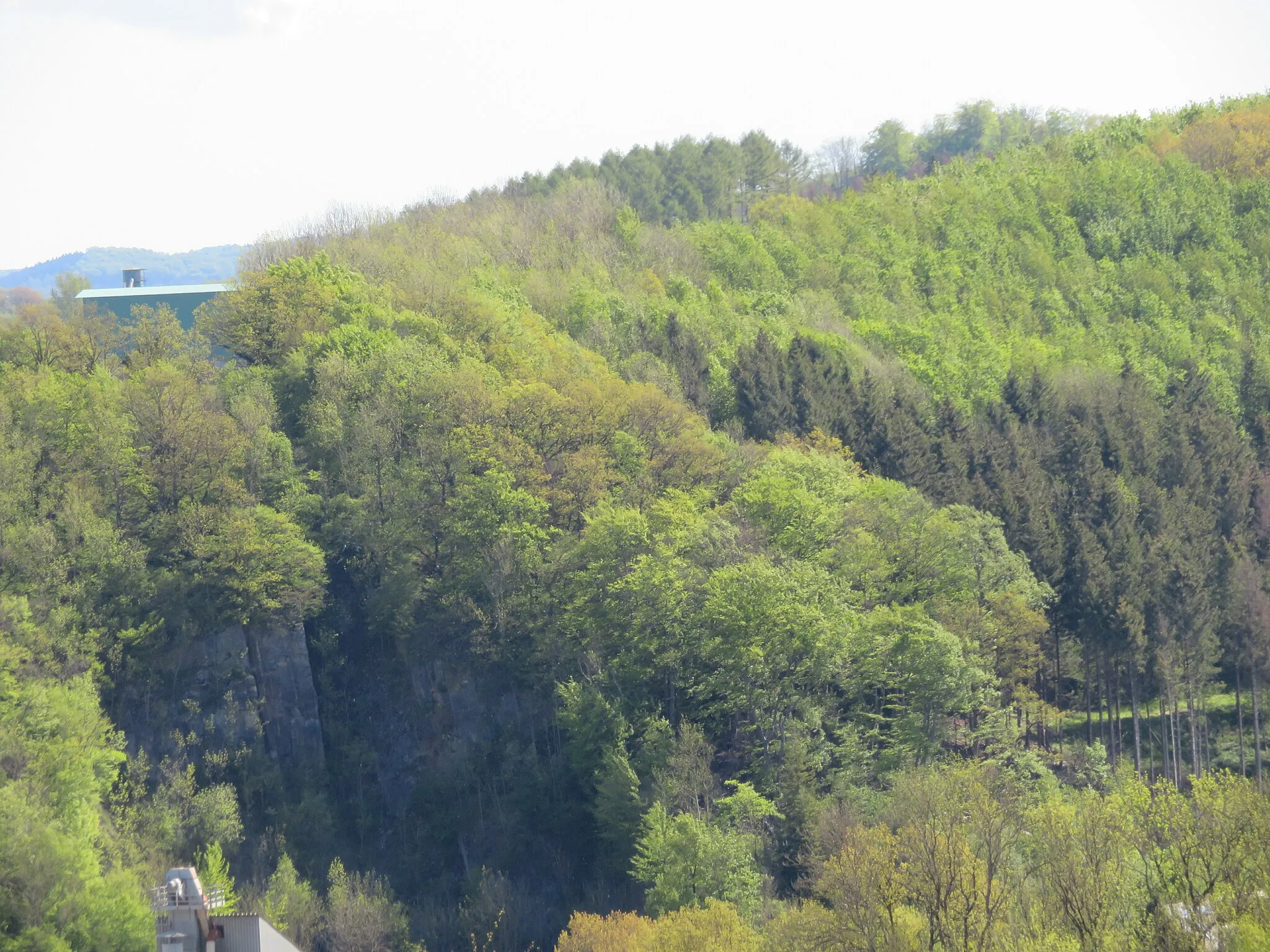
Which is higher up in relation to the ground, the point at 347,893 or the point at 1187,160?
the point at 1187,160

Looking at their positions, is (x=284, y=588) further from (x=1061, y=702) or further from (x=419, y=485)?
(x=1061, y=702)

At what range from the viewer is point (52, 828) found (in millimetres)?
43406

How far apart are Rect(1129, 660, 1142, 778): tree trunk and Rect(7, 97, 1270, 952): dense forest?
1.25 ft

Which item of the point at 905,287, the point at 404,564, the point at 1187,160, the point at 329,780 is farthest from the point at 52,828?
the point at 1187,160

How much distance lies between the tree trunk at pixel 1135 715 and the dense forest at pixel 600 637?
0.38 metres

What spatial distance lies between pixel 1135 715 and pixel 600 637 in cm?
2131

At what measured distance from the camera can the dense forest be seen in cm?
4075

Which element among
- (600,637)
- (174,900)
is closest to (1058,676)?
(600,637)

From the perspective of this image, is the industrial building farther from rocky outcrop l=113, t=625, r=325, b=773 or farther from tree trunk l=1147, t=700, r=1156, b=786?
tree trunk l=1147, t=700, r=1156, b=786

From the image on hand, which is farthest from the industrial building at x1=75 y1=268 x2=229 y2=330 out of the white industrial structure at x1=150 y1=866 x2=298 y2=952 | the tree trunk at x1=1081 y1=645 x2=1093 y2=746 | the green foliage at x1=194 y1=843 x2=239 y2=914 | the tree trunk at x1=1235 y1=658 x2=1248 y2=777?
the tree trunk at x1=1235 y1=658 x2=1248 y2=777

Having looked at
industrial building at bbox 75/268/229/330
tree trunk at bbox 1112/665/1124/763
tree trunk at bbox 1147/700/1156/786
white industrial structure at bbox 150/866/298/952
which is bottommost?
tree trunk at bbox 1147/700/1156/786

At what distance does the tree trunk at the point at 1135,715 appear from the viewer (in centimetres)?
5612

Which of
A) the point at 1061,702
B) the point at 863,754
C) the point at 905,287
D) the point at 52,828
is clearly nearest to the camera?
the point at 52,828

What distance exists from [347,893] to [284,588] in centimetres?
1272
